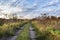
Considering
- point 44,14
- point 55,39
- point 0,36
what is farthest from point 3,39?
point 44,14

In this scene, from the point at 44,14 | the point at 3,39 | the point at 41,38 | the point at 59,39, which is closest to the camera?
the point at 59,39

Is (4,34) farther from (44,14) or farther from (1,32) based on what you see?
(44,14)

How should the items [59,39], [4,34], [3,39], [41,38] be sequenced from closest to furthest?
[59,39], [41,38], [3,39], [4,34]

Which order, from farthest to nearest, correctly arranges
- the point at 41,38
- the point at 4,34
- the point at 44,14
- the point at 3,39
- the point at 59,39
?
the point at 44,14, the point at 4,34, the point at 3,39, the point at 41,38, the point at 59,39

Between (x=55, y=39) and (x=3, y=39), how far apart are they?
9.57 meters

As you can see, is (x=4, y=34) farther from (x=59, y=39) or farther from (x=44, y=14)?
(x=44, y=14)

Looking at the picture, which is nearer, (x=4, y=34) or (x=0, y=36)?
(x=0, y=36)

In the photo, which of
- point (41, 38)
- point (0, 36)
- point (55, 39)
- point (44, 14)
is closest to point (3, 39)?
point (0, 36)

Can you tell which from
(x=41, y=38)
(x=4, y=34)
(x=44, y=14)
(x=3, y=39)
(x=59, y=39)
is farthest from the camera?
(x=44, y=14)

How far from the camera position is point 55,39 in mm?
16891

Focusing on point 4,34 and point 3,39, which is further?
point 4,34

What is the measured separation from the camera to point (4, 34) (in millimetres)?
26969

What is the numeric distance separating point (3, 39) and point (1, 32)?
5.12 ft

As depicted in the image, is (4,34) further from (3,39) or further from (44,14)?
(44,14)
